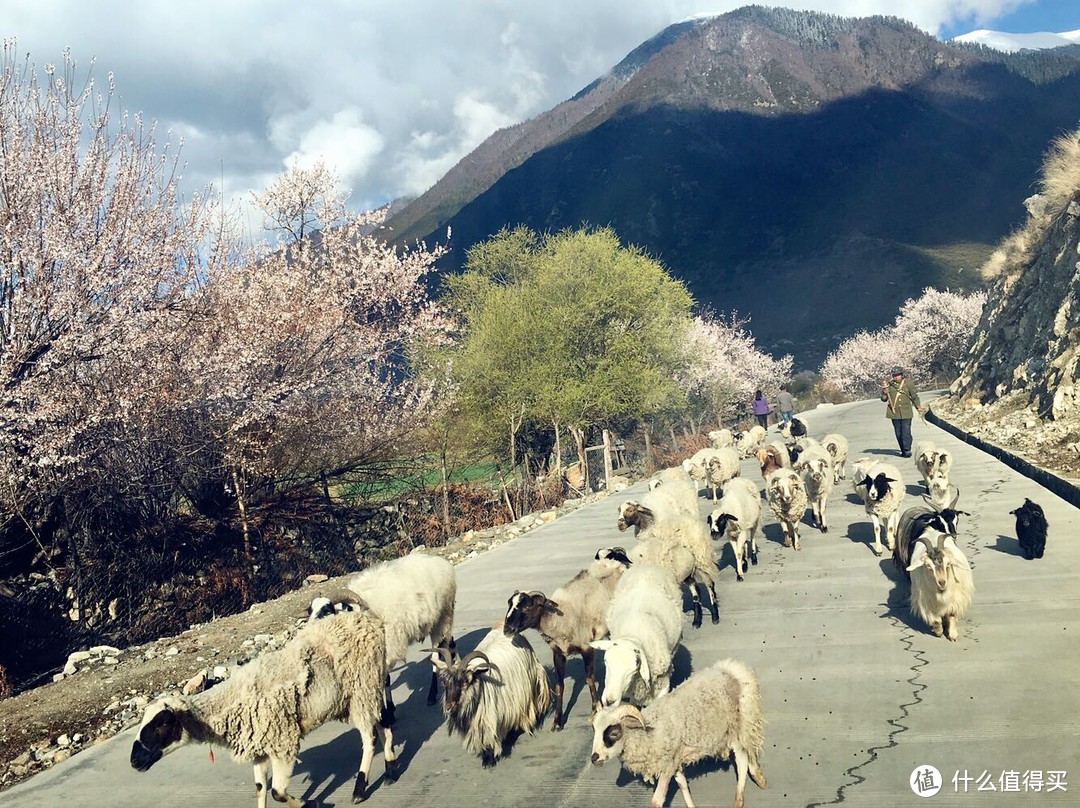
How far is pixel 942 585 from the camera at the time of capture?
7.56 metres

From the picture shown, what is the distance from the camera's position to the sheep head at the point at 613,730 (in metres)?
5.26

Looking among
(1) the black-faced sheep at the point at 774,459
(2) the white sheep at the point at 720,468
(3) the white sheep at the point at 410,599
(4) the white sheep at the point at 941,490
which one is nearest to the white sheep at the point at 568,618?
(3) the white sheep at the point at 410,599

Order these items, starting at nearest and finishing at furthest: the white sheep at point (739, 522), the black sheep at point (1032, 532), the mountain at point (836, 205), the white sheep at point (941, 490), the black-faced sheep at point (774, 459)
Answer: the black sheep at point (1032, 532) → the white sheep at point (739, 522) → the white sheep at point (941, 490) → the black-faced sheep at point (774, 459) → the mountain at point (836, 205)

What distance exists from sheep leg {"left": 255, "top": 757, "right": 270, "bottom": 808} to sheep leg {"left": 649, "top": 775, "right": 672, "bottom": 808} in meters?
2.98

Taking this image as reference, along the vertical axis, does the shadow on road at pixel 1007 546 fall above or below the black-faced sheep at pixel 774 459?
below

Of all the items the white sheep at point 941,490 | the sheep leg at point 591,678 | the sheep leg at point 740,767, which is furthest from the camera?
the white sheep at point 941,490

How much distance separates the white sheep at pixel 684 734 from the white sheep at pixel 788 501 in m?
6.90

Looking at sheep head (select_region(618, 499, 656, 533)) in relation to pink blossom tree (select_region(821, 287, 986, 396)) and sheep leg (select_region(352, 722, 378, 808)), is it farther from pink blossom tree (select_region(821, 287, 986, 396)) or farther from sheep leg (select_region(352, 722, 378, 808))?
pink blossom tree (select_region(821, 287, 986, 396))

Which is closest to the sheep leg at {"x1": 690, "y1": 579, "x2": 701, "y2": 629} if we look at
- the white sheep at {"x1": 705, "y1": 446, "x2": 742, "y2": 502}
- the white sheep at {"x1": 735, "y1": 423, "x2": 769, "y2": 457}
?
the white sheep at {"x1": 705, "y1": 446, "x2": 742, "y2": 502}

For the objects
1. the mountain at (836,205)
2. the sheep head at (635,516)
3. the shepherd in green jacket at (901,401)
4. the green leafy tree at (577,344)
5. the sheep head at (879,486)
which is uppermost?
the mountain at (836,205)

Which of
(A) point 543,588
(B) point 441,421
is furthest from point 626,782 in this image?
(B) point 441,421

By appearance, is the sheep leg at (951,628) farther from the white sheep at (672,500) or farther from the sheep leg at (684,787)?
the white sheep at (672,500)

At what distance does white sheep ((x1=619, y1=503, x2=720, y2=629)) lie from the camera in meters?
8.90

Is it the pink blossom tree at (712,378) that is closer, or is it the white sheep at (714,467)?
the white sheep at (714,467)
